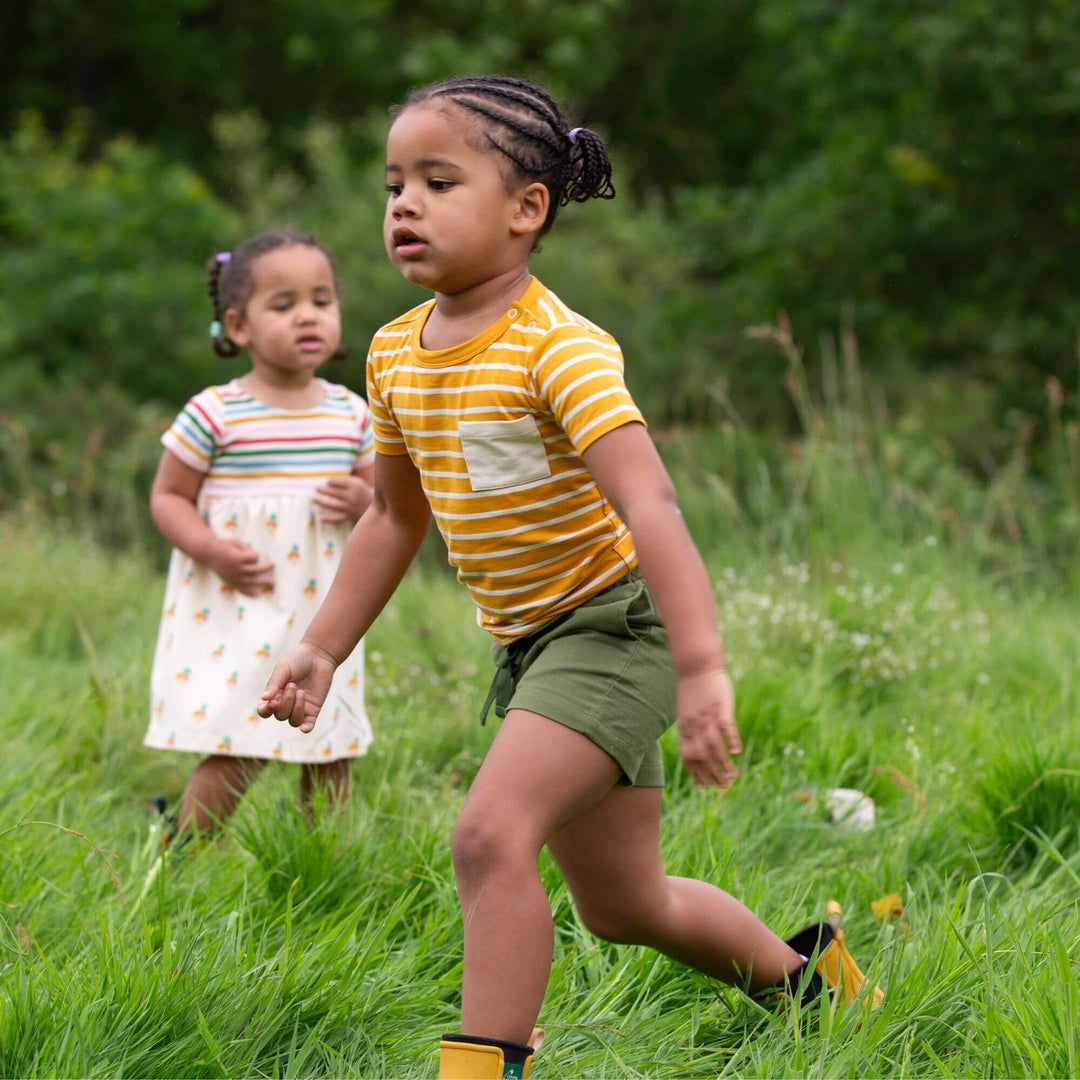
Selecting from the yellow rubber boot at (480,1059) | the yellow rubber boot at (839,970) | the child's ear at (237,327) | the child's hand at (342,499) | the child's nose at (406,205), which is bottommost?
the yellow rubber boot at (839,970)

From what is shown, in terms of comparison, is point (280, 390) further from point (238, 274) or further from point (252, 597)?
point (252, 597)

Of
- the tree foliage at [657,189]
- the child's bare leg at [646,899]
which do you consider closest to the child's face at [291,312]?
the child's bare leg at [646,899]

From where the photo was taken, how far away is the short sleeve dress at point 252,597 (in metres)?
3.45

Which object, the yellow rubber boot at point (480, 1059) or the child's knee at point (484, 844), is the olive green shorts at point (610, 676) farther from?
A: the yellow rubber boot at point (480, 1059)

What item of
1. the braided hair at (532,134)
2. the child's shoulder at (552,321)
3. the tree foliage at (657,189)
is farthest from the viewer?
the tree foliage at (657,189)

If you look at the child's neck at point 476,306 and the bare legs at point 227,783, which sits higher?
the child's neck at point 476,306

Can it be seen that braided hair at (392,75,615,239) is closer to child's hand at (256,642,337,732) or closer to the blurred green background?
child's hand at (256,642,337,732)

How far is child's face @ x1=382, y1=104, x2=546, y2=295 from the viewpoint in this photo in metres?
2.17

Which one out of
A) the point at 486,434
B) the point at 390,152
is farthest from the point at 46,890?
the point at 390,152

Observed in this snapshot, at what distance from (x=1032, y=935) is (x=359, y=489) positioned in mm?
1852

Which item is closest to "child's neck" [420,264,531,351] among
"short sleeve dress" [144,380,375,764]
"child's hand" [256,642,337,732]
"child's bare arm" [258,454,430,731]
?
"child's bare arm" [258,454,430,731]

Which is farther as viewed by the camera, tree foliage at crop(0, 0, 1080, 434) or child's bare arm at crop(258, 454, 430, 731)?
tree foliage at crop(0, 0, 1080, 434)

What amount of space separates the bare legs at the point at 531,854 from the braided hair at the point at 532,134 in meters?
0.84

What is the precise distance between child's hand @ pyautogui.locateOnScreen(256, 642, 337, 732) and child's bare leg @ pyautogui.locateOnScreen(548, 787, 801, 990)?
456 millimetres
